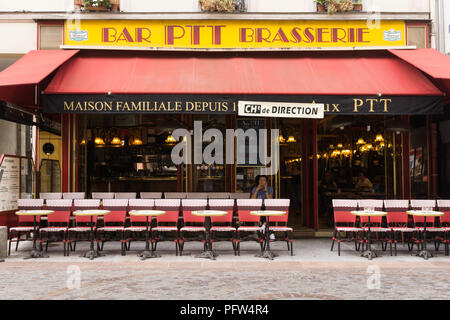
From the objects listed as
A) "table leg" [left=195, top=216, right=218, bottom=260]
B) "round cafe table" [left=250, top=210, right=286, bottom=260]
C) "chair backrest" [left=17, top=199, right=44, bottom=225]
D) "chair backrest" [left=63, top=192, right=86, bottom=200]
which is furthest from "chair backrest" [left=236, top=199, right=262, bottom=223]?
"chair backrest" [left=17, top=199, right=44, bottom=225]

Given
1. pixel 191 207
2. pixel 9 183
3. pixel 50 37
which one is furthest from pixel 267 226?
pixel 50 37

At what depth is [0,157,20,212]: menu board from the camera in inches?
389

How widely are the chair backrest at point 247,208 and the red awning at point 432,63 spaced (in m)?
4.54

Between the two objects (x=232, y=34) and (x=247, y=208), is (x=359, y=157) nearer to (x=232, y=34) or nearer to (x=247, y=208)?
(x=247, y=208)

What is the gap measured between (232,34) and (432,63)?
4.91 m

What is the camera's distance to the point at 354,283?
6.71 meters

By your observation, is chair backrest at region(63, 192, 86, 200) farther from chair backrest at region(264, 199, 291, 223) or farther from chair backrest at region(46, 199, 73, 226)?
chair backrest at region(264, 199, 291, 223)

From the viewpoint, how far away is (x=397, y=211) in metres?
9.84

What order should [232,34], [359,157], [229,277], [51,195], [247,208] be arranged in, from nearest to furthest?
[229,277] → [247,208] → [51,195] → [232,34] → [359,157]

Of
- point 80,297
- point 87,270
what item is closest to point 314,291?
point 80,297

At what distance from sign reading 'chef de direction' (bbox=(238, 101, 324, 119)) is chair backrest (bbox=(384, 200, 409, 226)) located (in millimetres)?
2602

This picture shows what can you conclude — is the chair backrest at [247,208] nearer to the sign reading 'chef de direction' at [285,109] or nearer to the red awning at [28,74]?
the sign reading 'chef de direction' at [285,109]
